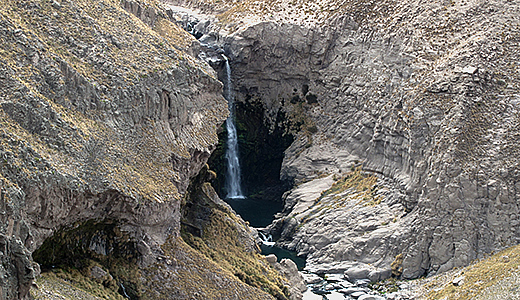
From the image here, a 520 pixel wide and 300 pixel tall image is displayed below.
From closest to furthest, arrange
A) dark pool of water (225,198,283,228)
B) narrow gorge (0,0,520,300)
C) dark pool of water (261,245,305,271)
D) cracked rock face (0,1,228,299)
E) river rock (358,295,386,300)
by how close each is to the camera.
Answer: cracked rock face (0,1,228,299) < narrow gorge (0,0,520,300) < river rock (358,295,386,300) < dark pool of water (261,245,305,271) < dark pool of water (225,198,283,228)

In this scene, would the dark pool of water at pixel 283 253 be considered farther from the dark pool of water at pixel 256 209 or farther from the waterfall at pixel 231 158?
the waterfall at pixel 231 158

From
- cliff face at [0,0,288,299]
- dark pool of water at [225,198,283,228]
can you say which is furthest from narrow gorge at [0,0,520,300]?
dark pool of water at [225,198,283,228]

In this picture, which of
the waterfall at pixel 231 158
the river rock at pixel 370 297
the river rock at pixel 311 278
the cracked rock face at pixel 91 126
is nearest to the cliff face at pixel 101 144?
the cracked rock face at pixel 91 126

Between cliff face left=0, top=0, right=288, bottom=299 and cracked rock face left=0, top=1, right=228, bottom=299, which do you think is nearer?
cracked rock face left=0, top=1, right=228, bottom=299

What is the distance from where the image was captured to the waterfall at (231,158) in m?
88.1

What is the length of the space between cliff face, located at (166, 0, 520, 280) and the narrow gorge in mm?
173

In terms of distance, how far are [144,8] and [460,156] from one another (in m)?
28.6

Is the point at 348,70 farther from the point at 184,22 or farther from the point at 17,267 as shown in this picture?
the point at 17,267

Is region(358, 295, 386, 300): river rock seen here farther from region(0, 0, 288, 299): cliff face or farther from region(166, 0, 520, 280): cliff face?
region(0, 0, 288, 299): cliff face

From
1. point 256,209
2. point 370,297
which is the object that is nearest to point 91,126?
point 370,297

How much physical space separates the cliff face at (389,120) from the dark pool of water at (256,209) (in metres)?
3.37

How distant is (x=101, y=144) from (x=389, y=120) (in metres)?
37.0

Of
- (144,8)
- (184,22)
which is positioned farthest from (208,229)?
(184,22)

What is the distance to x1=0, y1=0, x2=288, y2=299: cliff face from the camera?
37125 mm
